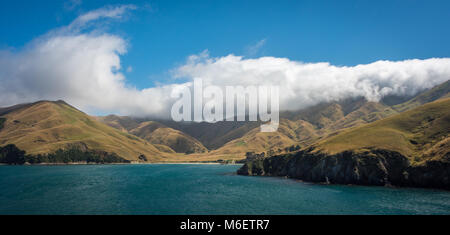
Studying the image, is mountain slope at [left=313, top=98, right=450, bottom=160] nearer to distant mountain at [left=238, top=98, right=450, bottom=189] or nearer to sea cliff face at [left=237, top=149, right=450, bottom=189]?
distant mountain at [left=238, top=98, right=450, bottom=189]

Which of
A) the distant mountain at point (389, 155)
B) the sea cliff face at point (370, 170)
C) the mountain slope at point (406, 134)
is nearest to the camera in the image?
the sea cliff face at point (370, 170)

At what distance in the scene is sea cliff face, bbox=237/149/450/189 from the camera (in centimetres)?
10194

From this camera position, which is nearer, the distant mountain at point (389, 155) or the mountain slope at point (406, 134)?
the distant mountain at point (389, 155)

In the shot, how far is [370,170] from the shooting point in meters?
120

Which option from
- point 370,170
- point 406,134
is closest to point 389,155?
point 370,170

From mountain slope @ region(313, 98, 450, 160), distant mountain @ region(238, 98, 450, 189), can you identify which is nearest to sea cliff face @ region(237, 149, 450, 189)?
distant mountain @ region(238, 98, 450, 189)

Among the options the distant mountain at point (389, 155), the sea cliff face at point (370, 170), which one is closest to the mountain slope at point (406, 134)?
the distant mountain at point (389, 155)

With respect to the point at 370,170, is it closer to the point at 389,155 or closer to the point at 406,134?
the point at 389,155

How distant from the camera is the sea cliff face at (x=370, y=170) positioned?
334 feet

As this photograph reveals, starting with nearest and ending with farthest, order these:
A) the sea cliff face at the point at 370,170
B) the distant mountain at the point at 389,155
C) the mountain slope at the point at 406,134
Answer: the sea cliff face at the point at 370,170, the distant mountain at the point at 389,155, the mountain slope at the point at 406,134

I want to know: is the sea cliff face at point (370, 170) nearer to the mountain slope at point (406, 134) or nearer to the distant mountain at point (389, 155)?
the distant mountain at point (389, 155)

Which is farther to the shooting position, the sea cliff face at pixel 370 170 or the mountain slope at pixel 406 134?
the mountain slope at pixel 406 134

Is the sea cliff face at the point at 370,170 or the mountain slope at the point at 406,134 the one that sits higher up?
the mountain slope at the point at 406,134
